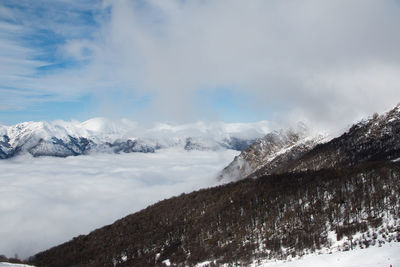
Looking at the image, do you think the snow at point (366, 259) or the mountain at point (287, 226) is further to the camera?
the mountain at point (287, 226)

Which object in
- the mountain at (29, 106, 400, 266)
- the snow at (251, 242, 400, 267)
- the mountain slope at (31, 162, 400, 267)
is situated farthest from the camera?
the mountain slope at (31, 162, 400, 267)

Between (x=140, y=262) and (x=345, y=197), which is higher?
(x=345, y=197)

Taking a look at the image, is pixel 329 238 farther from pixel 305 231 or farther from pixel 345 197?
pixel 345 197

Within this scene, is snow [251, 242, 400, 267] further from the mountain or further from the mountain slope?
the mountain slope

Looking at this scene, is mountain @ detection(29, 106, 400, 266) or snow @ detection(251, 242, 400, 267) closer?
snow @ detection(251, 242, 400, 267)

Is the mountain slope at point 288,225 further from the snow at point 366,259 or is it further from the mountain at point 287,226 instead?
the snow at point 366,259

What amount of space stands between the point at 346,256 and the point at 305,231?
6216cm

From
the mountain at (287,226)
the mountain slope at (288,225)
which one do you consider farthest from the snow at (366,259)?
the mountain slope at (288,225)

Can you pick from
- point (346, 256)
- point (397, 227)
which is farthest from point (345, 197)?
point (346, 256)

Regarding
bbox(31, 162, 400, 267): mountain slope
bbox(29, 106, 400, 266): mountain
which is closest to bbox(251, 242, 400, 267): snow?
bbox(29, 106, 400, 266): mountain

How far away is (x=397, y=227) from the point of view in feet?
229

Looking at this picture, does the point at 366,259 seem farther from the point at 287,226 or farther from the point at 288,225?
the point at 288,225

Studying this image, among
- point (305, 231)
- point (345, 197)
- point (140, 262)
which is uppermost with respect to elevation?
point (345, 197)

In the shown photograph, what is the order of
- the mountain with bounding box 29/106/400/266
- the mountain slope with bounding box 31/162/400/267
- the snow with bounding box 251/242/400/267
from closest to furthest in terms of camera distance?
the snow with bounding box 251/242/400/267 < the mountain with bounding box 29/106/400/266 < the mountain slope with bounding box 31/162/400/267
